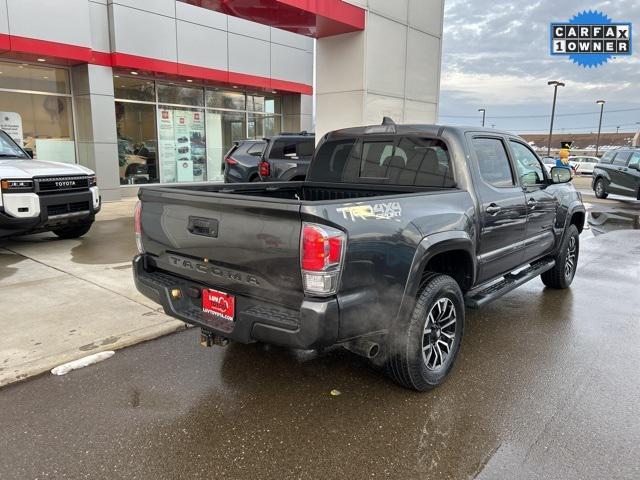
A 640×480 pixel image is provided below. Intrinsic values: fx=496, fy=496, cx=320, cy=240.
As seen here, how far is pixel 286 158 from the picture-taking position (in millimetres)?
11258

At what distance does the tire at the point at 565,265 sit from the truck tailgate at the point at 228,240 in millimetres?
4261

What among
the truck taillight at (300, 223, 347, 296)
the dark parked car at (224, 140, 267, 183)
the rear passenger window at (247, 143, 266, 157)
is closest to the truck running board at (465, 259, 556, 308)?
the truck taillight at (300, 223, 347, 296)

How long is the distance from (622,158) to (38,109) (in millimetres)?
18017

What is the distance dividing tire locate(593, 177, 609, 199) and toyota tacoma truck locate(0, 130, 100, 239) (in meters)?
16.9

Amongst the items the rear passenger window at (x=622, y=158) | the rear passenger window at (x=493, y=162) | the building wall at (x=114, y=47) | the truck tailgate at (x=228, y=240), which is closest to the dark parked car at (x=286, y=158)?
the building wall at (x=114, y=47)

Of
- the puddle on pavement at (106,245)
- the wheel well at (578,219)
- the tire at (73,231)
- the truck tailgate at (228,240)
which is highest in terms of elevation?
the truck tailgate at (228,240)

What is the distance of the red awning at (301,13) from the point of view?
8.12 metres

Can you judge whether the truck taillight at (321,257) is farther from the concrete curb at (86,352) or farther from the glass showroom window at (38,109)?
the glass showroom window at (38,109)

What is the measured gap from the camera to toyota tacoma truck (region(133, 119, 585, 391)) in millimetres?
2725

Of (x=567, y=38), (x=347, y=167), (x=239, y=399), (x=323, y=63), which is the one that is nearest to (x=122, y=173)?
(x=323, y=63)

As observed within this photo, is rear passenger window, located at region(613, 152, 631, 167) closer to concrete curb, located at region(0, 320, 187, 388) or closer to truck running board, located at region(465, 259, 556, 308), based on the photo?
truck running board, located at region(465, 259, 556, 308)

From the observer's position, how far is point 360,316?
9.34ft

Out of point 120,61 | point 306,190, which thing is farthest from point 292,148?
point 306,190

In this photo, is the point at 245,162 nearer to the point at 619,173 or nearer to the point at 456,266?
the point at 456,266
